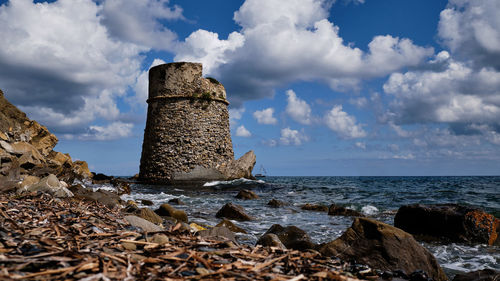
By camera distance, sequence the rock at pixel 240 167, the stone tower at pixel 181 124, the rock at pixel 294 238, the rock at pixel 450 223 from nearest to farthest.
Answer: the rock at pixel 294 238 < the rock at pixel 450 223 < the stone tower at pixel 181 124 < the rock at pixel 240 167

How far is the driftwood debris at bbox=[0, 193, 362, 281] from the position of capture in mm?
1840

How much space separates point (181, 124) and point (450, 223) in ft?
54.5

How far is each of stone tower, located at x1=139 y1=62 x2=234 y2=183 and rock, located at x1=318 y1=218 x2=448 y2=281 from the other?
56.4ft

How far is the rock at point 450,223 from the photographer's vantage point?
265 inches

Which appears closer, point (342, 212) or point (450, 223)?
point (450, 223)

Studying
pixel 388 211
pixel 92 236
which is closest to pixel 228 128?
pixel 388 211

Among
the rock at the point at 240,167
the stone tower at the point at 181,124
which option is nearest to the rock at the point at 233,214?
the stone tower at the point at 181,124

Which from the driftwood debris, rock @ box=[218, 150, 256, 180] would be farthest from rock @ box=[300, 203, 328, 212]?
rock @ box=[218, 150, 256, 180]

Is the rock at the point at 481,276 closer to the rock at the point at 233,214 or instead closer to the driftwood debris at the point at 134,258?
the driftwood debris at the point at 134,258

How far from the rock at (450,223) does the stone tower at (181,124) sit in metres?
14.8

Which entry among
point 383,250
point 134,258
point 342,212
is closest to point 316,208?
point 342,212

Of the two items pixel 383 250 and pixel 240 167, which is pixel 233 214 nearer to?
pixel 383 250

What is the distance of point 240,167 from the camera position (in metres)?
22.9

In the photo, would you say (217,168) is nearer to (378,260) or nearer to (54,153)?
(54,153)
